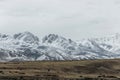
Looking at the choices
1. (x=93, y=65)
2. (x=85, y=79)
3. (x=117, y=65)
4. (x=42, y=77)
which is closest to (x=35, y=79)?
(x=42, y=77)

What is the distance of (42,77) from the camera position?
12281 cm

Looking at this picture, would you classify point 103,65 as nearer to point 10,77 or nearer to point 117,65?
point 117,65

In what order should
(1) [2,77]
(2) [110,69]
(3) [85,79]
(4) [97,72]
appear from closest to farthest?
(1) [2,77] → (3) [85,79] → (4) [97,72] → (2) [110,69]

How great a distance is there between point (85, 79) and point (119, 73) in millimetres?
48872

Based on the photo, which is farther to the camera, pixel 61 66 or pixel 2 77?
pixel 61 66

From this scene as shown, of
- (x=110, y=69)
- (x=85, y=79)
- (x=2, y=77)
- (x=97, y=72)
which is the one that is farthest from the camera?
(x=110, y=69)

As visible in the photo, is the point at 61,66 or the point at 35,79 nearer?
the point at 35,79

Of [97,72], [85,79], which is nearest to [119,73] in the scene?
[97,72]

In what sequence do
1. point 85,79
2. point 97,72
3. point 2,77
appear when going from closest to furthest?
point 2,77 → point 85,79 → point 97,72

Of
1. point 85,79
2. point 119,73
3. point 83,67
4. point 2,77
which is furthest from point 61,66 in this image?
point 2,77

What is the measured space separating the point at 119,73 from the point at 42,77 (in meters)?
60.5

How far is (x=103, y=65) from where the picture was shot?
19150 cm

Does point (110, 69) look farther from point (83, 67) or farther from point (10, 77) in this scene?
point (10, 77)

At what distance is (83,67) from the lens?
17888 cm
